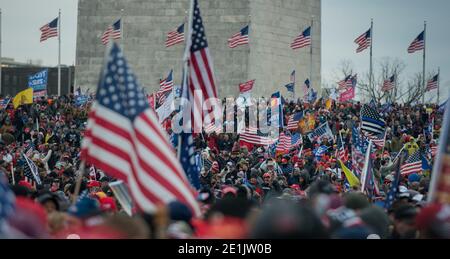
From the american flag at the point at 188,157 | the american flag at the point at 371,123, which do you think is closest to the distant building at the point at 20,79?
the american flag at the point at 371,123

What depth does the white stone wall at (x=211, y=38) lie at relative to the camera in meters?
60.4

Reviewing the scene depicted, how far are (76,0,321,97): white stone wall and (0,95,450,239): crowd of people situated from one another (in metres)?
11.5

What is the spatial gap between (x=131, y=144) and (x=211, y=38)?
49.6 meters

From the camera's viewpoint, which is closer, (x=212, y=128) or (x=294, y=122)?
(x=294, y=122)

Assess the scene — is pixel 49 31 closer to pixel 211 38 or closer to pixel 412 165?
pixel 211 38

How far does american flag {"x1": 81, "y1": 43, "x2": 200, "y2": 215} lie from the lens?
10.4 m

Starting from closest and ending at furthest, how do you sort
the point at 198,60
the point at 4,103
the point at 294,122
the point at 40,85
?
the point at 198,60, the point at 294,122, the point at 4,103, the point at 40,85

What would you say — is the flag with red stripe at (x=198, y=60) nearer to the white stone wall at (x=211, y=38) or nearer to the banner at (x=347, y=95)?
the banner at (x=347, y=95)

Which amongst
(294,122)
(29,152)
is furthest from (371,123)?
(294,122)

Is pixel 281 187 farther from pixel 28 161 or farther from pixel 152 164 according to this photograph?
pixel 152 164

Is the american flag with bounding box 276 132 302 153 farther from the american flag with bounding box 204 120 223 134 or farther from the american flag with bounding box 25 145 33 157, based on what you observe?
the american flag with bounding box 25 145 33 157

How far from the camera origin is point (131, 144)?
10906 mm

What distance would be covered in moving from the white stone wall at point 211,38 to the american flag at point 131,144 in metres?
48.7
